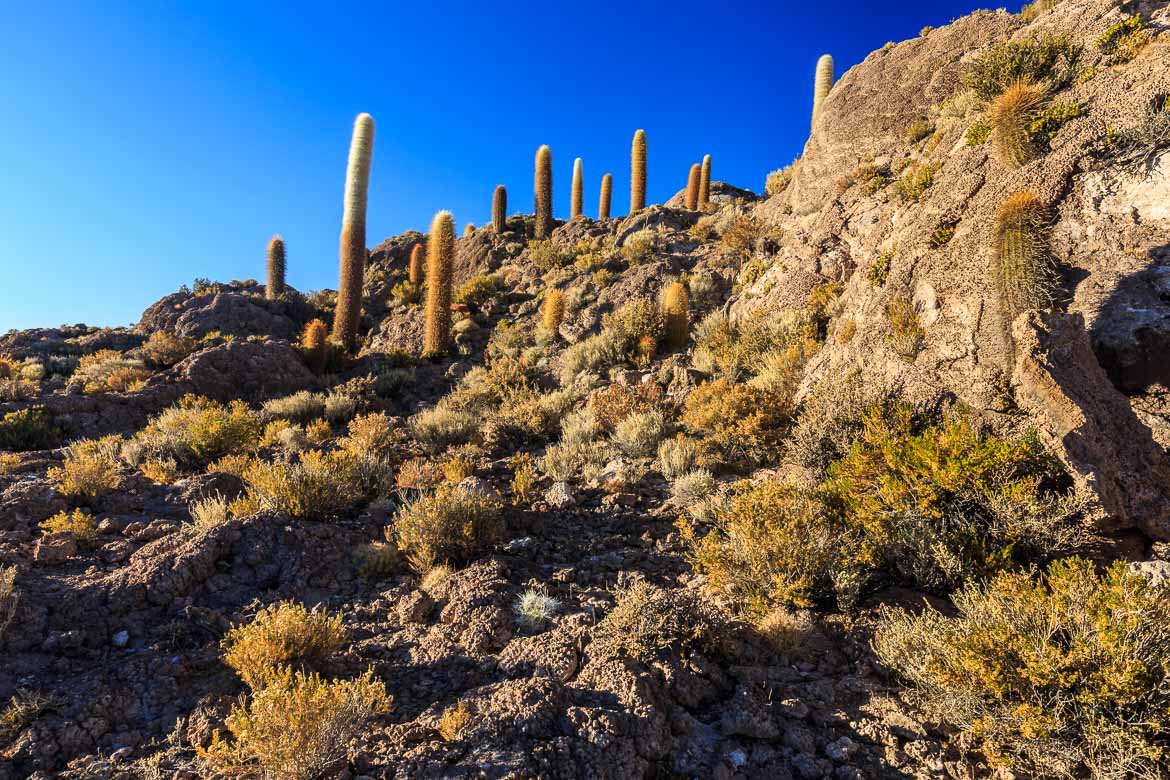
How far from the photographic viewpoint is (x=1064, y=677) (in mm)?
2775

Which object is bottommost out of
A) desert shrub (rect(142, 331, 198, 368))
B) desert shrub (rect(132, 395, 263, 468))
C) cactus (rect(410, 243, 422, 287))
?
desert shrub (rect(132, 395, 263, 468))

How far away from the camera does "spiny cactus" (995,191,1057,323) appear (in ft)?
17.6

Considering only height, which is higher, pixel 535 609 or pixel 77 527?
pixel 77 527

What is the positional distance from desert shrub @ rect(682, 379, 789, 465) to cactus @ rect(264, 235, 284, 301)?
61.2 ft

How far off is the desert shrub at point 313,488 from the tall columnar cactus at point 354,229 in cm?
1043

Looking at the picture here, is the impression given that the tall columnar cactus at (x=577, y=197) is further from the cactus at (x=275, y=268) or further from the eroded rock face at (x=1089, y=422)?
the eroded rock face at (x=1089, y=422)

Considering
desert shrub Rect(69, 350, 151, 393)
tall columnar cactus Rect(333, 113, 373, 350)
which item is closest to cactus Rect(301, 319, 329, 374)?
tall columnar cactus Rect(333, 113, 373, 350)

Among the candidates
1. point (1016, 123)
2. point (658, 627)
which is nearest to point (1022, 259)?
point (1016, 123)

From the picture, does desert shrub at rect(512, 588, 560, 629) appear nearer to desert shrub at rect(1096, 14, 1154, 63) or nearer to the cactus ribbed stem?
desert shrub at rect(1096, 14, 1154, 63)

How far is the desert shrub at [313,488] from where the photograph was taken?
5.89 m

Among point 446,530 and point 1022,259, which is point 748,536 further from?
point 1022,259

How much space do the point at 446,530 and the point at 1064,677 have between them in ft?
14.9

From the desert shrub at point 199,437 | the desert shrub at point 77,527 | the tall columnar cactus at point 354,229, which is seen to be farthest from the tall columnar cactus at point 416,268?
the desert shrub at point 77,527

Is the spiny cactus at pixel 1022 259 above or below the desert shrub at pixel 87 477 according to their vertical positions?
above
